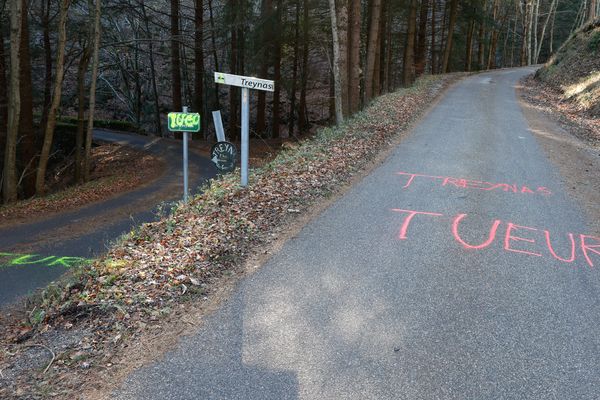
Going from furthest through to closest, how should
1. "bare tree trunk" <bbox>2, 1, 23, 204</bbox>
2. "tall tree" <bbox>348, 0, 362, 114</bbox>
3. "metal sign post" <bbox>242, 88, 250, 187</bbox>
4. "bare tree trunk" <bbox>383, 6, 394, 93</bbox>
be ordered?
1. "bare tree trunk" <bbox>383, 6, 394, 93</bbox>
2. "tall tree" <bbox>348, 0, 362, 114</bbox>
3. "bare tree trunk" <bbox>2, 1, 23, 204</bbox>
4. "metal sign post" <bbox>242, 88, 250, 187</bbox>

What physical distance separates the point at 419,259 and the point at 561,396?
2.27 metres

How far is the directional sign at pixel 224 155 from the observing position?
8.00 metres

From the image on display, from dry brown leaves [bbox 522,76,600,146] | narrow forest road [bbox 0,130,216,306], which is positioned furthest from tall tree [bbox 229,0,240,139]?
dry brown leaves [bbox 522,76,600,146]

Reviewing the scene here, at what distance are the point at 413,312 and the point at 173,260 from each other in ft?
8.43

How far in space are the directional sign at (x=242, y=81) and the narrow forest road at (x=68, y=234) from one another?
3.06 m

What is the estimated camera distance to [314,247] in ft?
18.8

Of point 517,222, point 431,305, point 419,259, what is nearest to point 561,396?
point 431,305

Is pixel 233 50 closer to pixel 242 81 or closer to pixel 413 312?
pixel 242 81

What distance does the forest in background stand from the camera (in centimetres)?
1548

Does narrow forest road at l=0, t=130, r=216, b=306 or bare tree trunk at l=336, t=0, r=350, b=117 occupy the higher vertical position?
bare tree trunk at l=336, t=0, r=350, b=117

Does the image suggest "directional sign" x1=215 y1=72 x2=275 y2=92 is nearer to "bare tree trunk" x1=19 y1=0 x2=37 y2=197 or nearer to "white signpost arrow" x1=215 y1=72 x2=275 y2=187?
"white signpost arrow" x1=215 y1=72 x2=275 y2=187

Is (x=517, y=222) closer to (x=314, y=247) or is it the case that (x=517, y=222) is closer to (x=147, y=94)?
(x=314, y=247)

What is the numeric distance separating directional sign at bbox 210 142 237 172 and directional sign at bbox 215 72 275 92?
4.02 ft

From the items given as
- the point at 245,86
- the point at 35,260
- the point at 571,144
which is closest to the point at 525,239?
the point at 245,86
